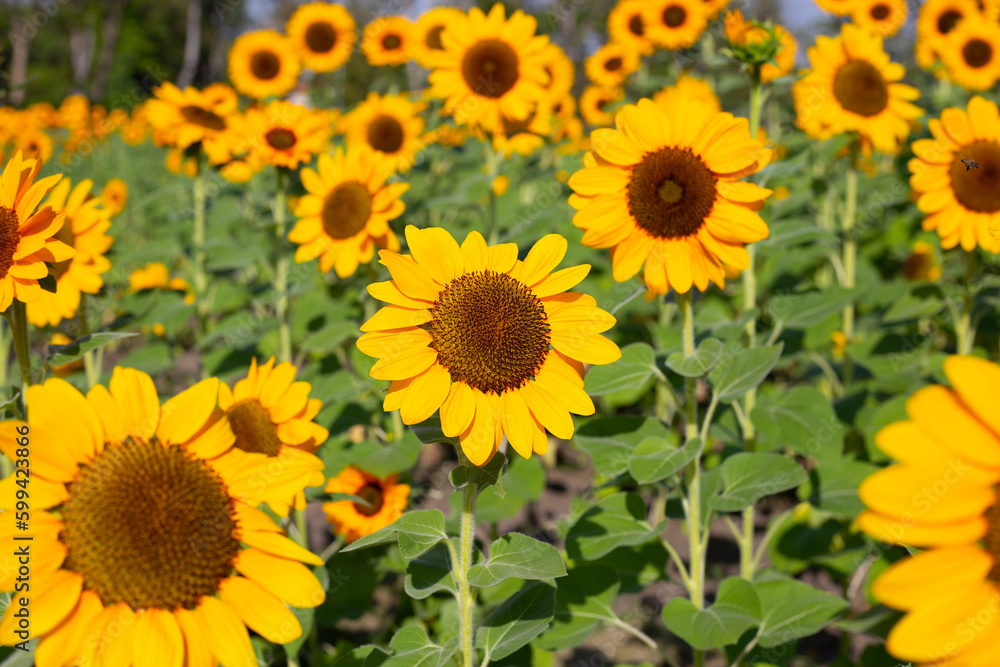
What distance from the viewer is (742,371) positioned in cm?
264

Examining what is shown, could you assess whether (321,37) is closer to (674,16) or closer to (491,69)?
(491,69)

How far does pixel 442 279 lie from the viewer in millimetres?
1874

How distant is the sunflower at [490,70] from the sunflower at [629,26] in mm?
2901

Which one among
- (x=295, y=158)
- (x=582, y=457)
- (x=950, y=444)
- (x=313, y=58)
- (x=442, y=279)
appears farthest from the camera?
(x=313, y=58)

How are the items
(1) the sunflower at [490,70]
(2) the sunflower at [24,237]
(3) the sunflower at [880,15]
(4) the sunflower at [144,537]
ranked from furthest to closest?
(3) the sunflower at [880,15]
(1) the sunflower at [490,70]
(2) the sunflower at [24,237]
(4) the sunflower at [144,537]

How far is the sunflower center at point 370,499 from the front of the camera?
3146 millimetres

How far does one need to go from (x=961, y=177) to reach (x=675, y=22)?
4.00 metres

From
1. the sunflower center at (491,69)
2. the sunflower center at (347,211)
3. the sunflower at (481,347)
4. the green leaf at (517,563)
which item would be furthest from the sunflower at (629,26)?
the green leaf at (517,563)

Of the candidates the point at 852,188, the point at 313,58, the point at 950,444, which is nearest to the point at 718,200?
the point at 950,444

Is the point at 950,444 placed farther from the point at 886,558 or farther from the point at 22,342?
the point at 22,342

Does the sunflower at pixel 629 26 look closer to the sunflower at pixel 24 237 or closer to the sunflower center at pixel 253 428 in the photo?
the sunflower center at pixel 253 428

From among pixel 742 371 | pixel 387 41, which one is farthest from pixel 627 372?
pixel 387 41

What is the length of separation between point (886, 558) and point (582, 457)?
268 centimetres

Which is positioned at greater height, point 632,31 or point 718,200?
point 632,31
